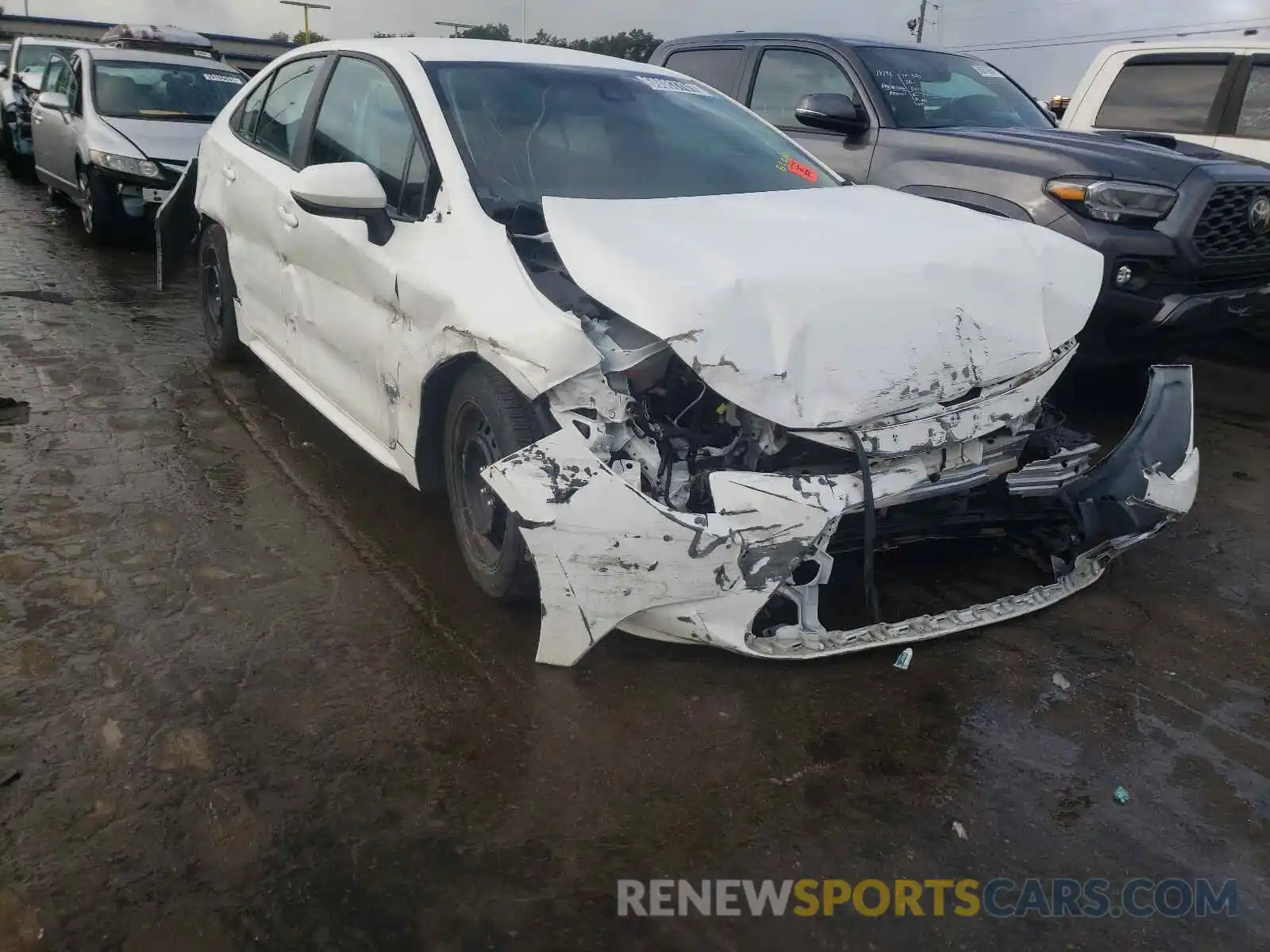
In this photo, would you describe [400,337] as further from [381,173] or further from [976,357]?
[976,357]

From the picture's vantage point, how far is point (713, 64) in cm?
689

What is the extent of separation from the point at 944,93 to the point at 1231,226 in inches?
71.5

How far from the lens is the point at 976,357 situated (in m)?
3.01

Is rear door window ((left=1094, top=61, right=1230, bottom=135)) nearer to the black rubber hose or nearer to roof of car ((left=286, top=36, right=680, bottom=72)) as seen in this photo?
roof of car ((left=286, top=36, right=680, bottom=72))

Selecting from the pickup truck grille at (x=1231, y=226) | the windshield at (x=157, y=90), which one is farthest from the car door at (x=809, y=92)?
the windshield at (x=157, y=90)

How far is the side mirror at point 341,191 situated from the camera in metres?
3.44

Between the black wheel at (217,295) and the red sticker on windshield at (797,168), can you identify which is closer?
the red sticker on windshield at (797,168)

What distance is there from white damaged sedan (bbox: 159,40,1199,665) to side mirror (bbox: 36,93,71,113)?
6.91 m

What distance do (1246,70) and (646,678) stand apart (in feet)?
21.8

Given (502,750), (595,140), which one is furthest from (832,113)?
(502,750)

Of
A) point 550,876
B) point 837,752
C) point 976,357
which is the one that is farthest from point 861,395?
point 550,876

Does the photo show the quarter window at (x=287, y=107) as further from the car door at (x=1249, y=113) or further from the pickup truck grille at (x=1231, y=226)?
the car door at (x=1249, y=113)
